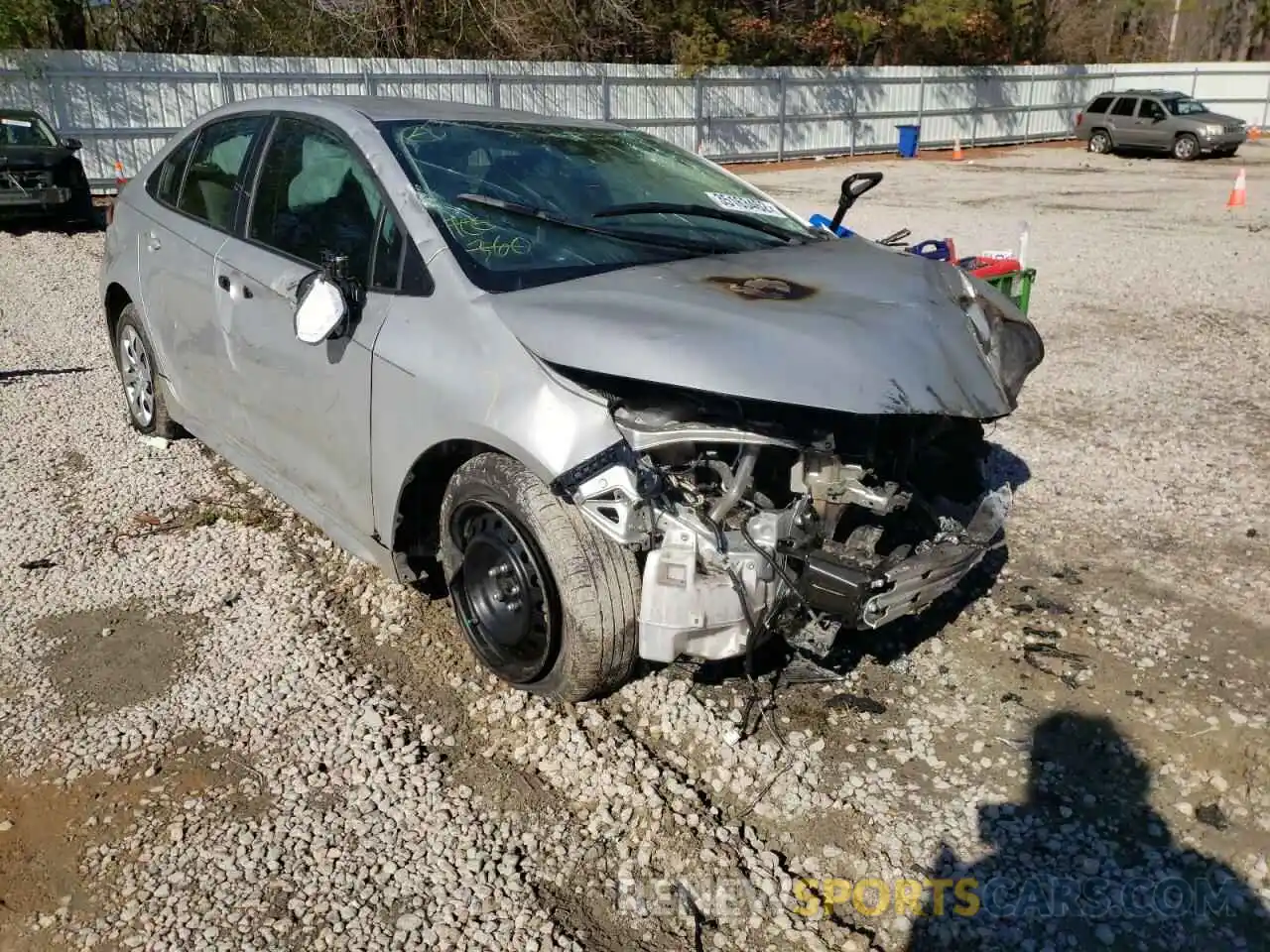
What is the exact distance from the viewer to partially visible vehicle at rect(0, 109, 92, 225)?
12562 mm

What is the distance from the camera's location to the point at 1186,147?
2517cm

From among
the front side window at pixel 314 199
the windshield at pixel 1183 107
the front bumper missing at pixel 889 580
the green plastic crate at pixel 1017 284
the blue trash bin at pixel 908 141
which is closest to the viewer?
the front bumper missing at pixel 889 580

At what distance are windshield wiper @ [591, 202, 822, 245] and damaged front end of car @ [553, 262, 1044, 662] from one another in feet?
3.12

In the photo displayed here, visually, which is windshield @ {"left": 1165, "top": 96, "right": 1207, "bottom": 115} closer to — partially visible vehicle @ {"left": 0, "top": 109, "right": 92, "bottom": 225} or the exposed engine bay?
partially visible vehicle @ {"left": 0, "top": 109, "right": 92, "bottom": 225}

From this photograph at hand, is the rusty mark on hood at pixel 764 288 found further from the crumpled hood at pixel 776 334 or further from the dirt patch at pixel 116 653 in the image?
the dirt patch at pixel 116 653

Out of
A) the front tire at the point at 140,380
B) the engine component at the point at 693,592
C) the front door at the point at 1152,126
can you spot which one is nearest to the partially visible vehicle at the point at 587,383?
the engine component at the point at 693,592

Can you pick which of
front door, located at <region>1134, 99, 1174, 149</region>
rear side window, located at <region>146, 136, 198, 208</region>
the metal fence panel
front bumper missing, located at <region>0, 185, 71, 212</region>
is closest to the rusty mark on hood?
rear side window, located at <region>146, 136, 198, 208</region>

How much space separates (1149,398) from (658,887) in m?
5.25

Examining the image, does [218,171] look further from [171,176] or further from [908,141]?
[908,141]

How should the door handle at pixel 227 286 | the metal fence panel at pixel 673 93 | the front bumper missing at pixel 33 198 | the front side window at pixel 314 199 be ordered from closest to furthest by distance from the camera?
the front side window at pixel 314 199 < the door handle at pixel 227 286 < the front bumper missing at pixel 33 198 < the metal fence panel at pixel 673 93

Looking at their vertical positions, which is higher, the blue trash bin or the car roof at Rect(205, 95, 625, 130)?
the car roof at Rect(205, 95, 625, 130)

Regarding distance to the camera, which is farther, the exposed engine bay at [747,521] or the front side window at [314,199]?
the front side window at [314,199]

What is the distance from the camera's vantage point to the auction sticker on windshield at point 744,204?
409 centimetres

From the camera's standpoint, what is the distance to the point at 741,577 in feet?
9.48
